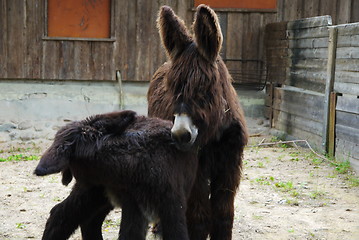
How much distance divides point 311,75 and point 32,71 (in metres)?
4.86

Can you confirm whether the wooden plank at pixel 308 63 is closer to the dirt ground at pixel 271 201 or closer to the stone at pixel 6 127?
the dirt ground at pixel 271 201

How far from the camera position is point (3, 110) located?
402 inches

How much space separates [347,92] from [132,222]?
5265 mm

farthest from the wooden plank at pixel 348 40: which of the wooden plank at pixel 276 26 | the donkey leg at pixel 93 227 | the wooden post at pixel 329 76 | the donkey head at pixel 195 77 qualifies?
the donkey leg at pixel 93 227

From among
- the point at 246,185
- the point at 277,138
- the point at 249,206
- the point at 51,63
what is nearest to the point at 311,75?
the point at 277,138

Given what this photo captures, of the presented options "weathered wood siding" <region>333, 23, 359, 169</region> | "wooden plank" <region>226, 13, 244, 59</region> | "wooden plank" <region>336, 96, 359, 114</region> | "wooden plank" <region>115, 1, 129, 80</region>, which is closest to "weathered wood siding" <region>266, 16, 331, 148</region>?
"wooden plank" <region>226, 13, 244, 59</region>

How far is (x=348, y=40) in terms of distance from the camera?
802cm

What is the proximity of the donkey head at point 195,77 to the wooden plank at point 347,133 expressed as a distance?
4.16 metres

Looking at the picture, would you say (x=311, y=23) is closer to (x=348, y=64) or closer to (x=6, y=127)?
(x=348, y=64)

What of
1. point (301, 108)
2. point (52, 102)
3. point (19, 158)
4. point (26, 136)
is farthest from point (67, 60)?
point (301, 108)

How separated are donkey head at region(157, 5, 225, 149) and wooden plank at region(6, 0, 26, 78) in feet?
22.0

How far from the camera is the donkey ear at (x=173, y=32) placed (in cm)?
403

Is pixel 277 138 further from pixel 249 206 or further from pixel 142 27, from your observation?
pixel 249 206

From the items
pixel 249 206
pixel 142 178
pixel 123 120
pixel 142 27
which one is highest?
pixel 142 27
